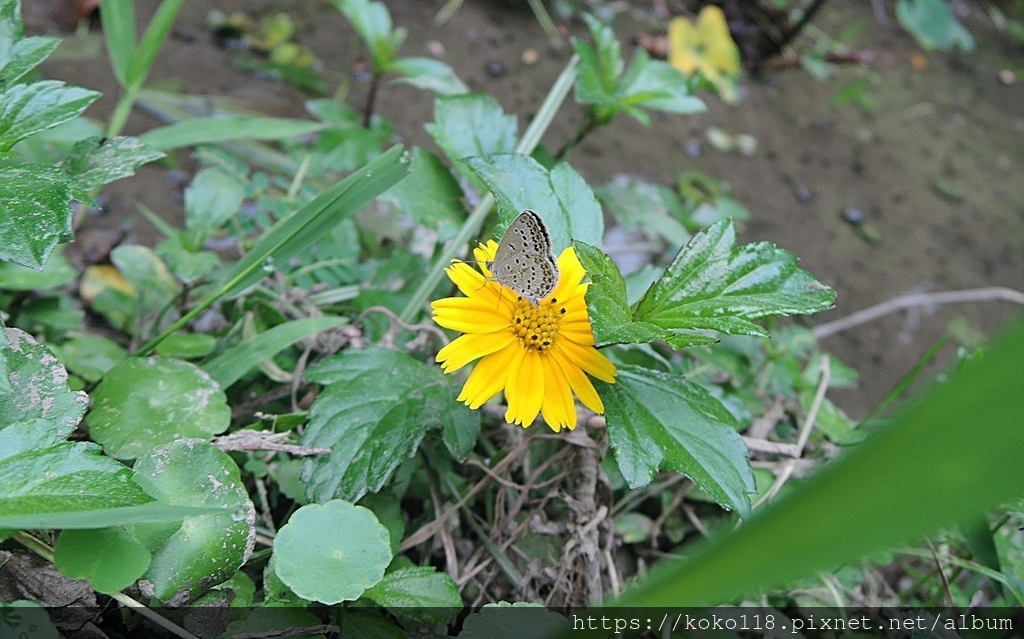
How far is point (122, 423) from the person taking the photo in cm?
100

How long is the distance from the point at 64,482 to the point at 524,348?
1.72 ft

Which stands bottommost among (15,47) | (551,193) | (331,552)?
(331,552)

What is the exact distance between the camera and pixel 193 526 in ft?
2.90

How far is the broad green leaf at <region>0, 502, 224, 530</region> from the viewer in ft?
2.28

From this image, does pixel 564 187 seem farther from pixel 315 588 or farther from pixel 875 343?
pixel 875 343

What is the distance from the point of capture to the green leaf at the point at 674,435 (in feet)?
2.93

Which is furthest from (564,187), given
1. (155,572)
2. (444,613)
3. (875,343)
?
(875,343)

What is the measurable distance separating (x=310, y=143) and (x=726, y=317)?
156 centimetres

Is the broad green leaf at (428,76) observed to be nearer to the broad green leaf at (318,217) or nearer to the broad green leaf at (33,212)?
the broad green leaf at (318,217)

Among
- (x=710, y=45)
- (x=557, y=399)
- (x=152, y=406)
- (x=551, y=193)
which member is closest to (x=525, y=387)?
(x=557, y=399)

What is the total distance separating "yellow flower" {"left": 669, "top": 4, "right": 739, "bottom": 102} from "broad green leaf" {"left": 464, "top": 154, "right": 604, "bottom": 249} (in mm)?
1952

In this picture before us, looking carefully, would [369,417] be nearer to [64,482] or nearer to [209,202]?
[64,482]

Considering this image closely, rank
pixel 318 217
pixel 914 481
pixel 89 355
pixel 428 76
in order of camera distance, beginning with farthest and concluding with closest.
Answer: pixel 428 76, pixel 89 355, pixel 318 217, pixel 914 481

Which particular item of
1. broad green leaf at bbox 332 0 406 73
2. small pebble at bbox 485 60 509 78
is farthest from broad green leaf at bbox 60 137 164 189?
small pebble at bbox 485 60 509 78
